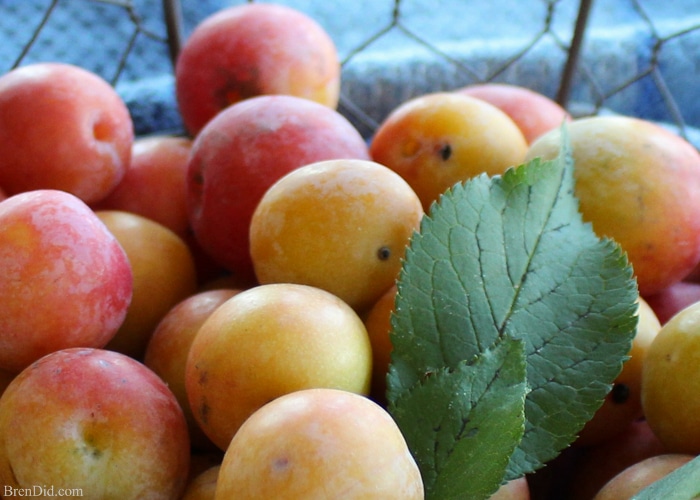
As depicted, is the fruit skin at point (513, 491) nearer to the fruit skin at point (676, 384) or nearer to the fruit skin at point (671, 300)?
the fruit skin at point (676, 384)

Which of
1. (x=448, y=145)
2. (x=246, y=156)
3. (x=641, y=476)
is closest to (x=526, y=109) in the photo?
(x=448, y=145)

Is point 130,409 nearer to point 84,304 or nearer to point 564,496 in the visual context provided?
point 84,304

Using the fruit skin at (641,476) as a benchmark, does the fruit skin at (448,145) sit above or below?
above

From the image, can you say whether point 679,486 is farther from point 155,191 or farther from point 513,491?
point 155,191

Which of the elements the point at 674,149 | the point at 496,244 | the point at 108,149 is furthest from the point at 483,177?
the point at 108,149

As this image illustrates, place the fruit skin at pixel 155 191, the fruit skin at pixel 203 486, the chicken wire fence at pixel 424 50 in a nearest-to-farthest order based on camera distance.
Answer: the fruit skin at pixel 203 486, the fruit skin at pixel 155 191, the chicken wire fence at pixel 424 50

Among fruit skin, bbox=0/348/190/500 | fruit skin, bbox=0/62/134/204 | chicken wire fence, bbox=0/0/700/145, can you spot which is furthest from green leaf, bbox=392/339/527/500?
chicken wire fence, bbox=0/0/700/145

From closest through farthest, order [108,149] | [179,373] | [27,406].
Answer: [27,406]
[179,373]
[108,149]

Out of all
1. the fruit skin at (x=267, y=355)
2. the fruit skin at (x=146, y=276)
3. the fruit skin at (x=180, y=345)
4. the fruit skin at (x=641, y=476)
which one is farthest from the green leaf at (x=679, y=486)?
the fruit skin at (x=146, y=276)
